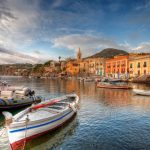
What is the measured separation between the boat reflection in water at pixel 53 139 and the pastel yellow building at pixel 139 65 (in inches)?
3452

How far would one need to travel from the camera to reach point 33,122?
17.7 meters

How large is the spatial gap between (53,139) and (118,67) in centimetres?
10989

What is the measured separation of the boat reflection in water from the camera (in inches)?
681

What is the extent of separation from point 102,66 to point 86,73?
63.3 ft

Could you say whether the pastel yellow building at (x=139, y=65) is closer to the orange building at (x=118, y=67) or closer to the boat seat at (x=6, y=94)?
the orange building at (x=118, y=67)

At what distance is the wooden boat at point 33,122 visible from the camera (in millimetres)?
16109

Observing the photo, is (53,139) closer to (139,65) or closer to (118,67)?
(139,65)

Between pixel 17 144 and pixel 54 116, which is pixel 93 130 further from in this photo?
pixel 17 144

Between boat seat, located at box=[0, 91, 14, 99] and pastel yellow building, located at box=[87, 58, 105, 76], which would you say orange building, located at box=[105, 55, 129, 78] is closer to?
pastel yellow building, located at box=[87, 58, 105, 76]

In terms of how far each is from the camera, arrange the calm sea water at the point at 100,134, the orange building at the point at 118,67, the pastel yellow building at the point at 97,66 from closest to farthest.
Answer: the calm sea water at the point at 100,134 < the orange building at the point at 118,67 < the pastel yellow building at the point at 97,66

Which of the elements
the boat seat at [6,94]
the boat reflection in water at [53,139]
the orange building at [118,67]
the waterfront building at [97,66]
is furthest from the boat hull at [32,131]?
the waterfront building at [97,66]

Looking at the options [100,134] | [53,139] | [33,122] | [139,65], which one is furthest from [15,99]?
[139,65]

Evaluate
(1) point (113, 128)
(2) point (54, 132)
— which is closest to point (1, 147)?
(2) point (54, 132)

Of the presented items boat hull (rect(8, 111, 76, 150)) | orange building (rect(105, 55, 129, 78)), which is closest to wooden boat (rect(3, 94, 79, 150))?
boat hull (rect(8, 111, 76, 150))
